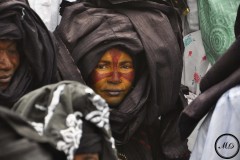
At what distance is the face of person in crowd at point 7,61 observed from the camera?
2.52 metres

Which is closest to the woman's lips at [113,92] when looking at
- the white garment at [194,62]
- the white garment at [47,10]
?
the white garment at [47,10]

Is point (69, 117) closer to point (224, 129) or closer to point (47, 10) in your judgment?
point (224, 129)

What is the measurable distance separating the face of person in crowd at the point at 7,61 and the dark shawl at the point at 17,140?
1431mm

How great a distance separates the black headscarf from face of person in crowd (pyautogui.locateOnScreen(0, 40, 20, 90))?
414 mm

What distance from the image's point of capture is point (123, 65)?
9.52 feet

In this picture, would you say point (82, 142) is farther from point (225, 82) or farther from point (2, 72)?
point (2, 72)

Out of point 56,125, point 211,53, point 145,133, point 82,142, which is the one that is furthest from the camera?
point 211,53

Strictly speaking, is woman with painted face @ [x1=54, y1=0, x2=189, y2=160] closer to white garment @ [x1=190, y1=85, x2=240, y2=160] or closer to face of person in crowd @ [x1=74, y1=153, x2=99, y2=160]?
white garment @ [x1=190, y1=85, x2=240, y2=160]

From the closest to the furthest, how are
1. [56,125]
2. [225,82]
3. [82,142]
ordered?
[56,125], [82,142], [225,82]

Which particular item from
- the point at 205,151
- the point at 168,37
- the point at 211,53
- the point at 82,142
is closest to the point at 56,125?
the point at 82,142

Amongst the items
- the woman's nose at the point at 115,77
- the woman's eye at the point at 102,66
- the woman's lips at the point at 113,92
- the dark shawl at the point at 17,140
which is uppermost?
the dark shawl at the point at 17,140

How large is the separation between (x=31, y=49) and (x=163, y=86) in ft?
2.57

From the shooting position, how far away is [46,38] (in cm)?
263

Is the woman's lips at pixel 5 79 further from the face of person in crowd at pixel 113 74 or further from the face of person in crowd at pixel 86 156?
the face of person in crowd at pixel 86 156
